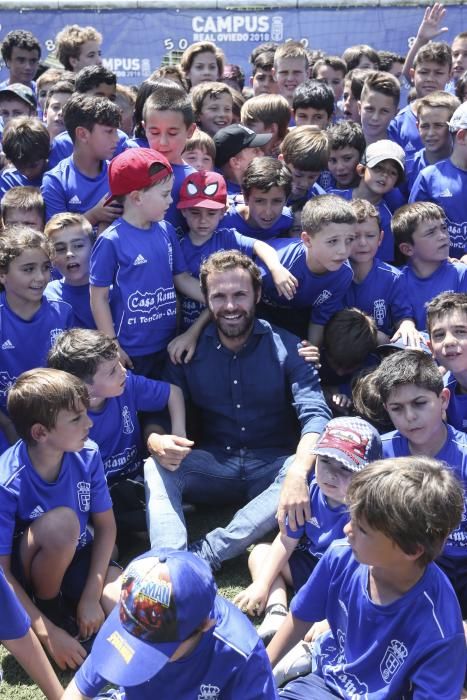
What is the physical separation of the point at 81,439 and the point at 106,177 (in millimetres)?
2262

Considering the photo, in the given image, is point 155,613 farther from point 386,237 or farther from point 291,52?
point 291,52

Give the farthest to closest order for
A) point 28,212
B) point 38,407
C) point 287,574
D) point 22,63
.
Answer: point 22,63, point 28,212, point 287,574, point 38,407

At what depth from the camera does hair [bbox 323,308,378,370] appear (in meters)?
4.29

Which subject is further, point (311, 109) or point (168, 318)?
point (311, 109)

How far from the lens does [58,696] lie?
276cm

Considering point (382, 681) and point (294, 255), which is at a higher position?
point (294, 255)

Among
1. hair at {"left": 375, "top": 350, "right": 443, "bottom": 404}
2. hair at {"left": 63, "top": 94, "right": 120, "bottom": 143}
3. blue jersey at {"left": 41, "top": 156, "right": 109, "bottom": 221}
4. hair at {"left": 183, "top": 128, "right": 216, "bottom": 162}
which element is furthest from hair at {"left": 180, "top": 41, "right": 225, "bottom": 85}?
hair at {"left": 375, "top": 350, "right": 443, "bottom": 404}

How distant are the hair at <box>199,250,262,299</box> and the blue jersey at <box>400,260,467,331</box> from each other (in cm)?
111

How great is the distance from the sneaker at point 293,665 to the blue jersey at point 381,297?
2188mm

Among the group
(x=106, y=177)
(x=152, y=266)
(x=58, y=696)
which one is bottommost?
(x=58, y=696)

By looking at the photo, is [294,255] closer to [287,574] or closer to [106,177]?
[106,177]

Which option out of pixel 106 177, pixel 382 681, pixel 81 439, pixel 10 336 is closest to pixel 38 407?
pixel 81 439

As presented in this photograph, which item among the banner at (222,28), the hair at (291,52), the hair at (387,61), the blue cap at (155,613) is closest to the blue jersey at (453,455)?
the blue cap at (155,613)

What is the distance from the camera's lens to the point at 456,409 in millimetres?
3777
